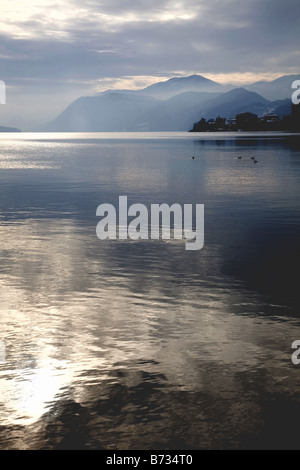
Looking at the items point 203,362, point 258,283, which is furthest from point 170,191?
point 203,362

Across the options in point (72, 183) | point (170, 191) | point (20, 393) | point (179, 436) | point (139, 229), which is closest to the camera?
point (179, 436)

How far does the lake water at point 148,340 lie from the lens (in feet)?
35.9

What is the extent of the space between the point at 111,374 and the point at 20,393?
2.12m

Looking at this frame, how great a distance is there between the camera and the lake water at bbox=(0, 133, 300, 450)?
1095 cm

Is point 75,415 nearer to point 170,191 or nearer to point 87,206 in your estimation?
point 87,206

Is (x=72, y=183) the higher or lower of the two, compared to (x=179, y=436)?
higher

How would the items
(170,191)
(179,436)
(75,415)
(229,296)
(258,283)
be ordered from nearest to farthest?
(179,436), (75,415), (229,296), (258,283), (170,191)

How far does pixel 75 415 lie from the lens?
11.3 m

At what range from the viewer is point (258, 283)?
21.4 metres

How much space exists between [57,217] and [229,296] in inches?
829

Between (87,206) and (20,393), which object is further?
(87,206)

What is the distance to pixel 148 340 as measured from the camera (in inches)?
602

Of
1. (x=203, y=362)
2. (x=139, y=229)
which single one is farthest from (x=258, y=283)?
(x=139, y=229)

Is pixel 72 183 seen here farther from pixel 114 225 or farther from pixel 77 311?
pixel 77 311
